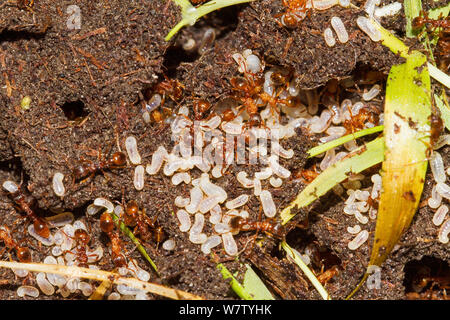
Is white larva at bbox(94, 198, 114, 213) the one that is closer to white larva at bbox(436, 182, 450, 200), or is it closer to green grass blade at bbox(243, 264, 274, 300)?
green grass blade at bbox(243, 264, 274, 300)

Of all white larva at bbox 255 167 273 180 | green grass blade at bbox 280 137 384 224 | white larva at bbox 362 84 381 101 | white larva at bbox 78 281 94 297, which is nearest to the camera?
green grass blade at bbox 280 137 384 224

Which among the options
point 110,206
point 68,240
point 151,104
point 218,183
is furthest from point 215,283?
point 151,104

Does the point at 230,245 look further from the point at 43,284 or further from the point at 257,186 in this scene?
the point at 43,284

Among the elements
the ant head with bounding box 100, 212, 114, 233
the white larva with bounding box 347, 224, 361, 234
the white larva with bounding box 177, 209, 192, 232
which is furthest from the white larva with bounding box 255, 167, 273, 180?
the ant head with bounding box 100, 212, 114, 233

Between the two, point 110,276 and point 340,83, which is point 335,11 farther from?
point 110,276

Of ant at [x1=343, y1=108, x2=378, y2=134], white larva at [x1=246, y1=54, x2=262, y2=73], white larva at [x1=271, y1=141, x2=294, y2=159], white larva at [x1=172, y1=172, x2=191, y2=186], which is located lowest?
white larva at [x1=172, y1=172, x2=191, y2=186]

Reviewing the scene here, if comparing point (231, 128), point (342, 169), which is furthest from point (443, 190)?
point (231, 128)

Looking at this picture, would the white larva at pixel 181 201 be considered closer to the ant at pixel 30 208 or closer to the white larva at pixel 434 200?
the ant at pixel 30 208
